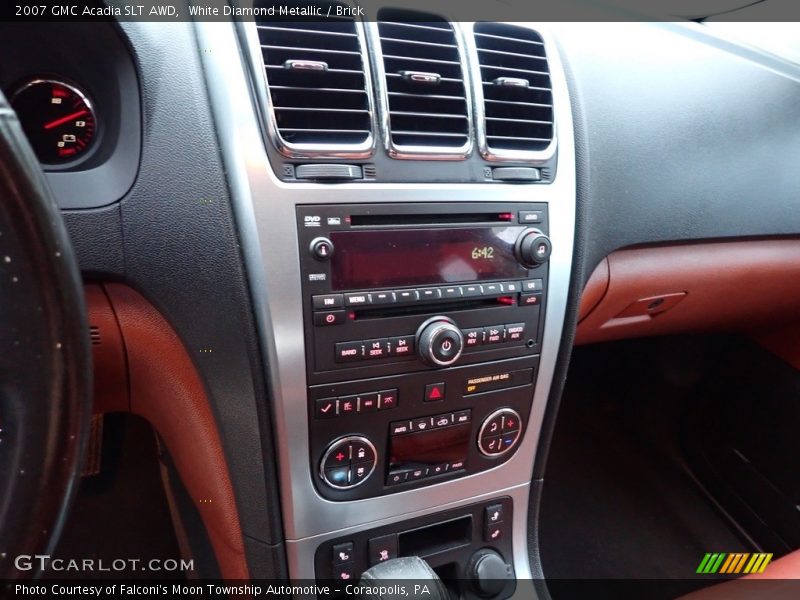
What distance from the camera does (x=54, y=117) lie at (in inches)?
34.3

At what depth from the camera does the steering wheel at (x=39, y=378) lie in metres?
0.47

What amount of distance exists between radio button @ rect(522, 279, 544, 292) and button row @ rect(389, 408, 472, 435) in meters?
0.21

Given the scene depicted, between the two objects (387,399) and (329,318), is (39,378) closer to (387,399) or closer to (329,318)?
(329,318)

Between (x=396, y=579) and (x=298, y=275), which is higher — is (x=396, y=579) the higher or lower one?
the lower one

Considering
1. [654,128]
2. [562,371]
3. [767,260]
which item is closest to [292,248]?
[562,371]

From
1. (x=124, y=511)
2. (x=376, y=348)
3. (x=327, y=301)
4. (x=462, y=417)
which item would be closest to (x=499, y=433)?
(x=462, y=417)

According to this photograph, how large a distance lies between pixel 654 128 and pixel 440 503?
29.6 inches

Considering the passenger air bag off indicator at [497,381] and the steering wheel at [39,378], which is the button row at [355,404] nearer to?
the passenger air bag off indicator at [497,381]

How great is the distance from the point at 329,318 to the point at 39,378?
430 mm

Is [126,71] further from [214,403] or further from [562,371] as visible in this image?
[562,371]

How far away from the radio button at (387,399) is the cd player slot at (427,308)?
114 millimetres

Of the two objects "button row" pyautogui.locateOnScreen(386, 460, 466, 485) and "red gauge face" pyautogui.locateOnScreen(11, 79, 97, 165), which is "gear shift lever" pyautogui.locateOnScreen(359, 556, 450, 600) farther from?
"red gauge face" pyautogui.locateOnScreen(11, 79, 97, 165)

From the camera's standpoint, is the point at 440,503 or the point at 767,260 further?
the point at 767,260

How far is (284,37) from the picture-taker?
2.77ft
